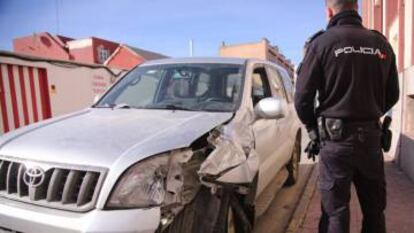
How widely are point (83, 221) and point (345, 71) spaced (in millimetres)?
1850

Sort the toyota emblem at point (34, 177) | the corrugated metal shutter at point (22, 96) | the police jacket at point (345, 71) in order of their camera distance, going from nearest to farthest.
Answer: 1. the toyota emblem at point (34, 177)
2. the police jacket at point (345, 71)
3. the corrugated metal shutter at point (22, 96)

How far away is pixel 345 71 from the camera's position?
2768 mm

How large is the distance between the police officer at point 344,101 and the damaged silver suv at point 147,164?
24.3 inches

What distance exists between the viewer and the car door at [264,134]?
12.5 ft

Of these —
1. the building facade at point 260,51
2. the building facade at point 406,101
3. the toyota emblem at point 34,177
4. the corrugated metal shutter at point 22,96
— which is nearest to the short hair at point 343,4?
the toyota emblem at point 34,177

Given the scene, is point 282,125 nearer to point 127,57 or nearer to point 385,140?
point 385,140

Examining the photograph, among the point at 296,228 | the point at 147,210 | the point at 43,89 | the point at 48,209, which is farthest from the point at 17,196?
the point at 43,89

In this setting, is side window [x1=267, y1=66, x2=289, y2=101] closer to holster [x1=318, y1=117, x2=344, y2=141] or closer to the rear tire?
the rear tire

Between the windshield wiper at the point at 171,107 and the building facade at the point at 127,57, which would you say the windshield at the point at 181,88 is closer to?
the windshield wiper at the point at 171,107

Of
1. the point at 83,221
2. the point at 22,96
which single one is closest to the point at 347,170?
the point at 83,221

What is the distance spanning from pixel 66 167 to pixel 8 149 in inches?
22.8

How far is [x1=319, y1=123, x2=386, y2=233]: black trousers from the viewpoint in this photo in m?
2.81

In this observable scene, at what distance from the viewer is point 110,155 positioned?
245 centimetres

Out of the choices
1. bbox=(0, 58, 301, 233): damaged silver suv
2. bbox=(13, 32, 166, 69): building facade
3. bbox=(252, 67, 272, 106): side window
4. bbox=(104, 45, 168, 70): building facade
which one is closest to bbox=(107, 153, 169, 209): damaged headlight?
bbox=(0, 58, 301, 233): damaged silver suv
